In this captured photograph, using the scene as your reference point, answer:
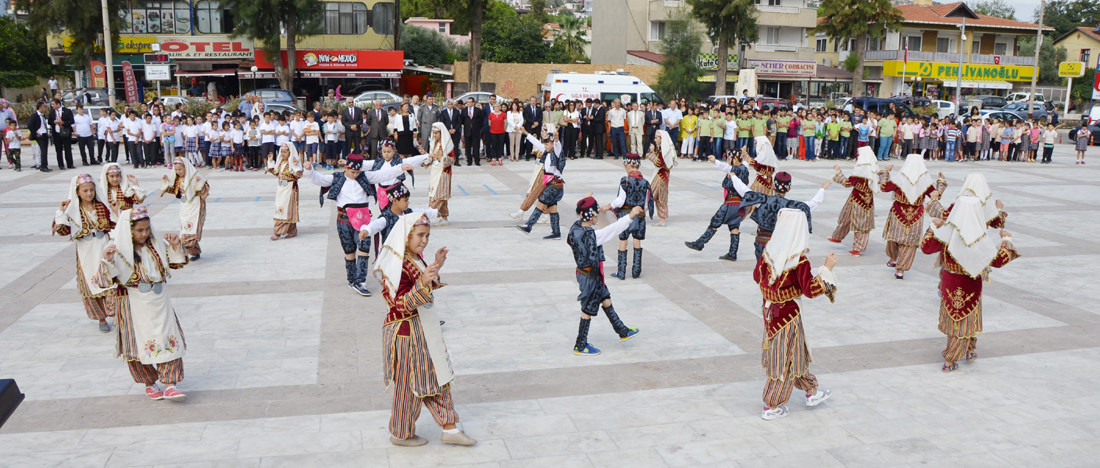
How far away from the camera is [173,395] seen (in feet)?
20.7

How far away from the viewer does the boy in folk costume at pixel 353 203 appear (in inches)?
370

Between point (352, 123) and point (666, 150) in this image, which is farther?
point (352, 123)

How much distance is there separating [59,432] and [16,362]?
1.91m

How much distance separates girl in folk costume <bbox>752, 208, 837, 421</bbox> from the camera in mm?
5840

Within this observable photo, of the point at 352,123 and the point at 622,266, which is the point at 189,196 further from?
the point at 352,123

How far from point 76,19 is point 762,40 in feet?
123

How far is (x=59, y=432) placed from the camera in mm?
5805

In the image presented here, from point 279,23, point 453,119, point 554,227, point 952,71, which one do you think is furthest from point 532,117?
point 952,71

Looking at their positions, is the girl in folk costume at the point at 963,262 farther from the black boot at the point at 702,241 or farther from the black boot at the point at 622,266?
the black boot at the point at 702,241

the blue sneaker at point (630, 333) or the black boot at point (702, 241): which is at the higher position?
the black boot at point (702, 241)

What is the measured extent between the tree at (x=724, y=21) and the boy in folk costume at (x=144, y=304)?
3558 cm

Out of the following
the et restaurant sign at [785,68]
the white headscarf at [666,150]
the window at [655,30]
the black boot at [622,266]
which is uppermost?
the window at [655,30]

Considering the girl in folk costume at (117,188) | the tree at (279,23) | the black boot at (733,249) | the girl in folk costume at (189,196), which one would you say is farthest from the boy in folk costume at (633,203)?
the tree at (279,23)

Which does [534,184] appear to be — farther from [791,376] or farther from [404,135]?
[404,135]
